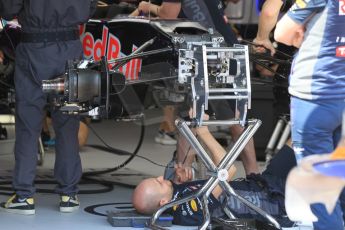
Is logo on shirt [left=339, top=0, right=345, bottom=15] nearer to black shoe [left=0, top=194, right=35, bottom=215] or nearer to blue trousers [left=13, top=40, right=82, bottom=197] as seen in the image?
blue trousers [left=13, top=40, right=82, bottom=197]

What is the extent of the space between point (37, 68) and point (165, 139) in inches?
145

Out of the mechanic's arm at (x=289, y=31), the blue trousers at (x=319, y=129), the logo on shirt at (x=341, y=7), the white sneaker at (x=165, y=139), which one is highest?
the logo on shirt at (x=341, y=7)

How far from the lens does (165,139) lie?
29.5ft

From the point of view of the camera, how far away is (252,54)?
5613 millimetres

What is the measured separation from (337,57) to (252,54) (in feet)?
5.75

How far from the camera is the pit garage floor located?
5.34 meters

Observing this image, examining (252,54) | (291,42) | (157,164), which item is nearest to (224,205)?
(252,54)

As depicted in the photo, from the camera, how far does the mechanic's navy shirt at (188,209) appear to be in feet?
17.0

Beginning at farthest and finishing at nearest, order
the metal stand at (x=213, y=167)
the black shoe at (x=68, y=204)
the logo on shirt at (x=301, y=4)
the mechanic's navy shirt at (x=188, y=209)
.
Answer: the black shoe at (x=68, y=204), the mechanic's navy shirt at (x=188, y=209), the metal stand at (x=213, y=167), the logo on shirt at (x=301, y=4)

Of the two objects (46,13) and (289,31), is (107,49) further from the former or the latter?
(289,31)

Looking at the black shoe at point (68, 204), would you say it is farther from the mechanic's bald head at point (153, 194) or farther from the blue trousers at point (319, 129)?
the blue trousers at point (319, 129)

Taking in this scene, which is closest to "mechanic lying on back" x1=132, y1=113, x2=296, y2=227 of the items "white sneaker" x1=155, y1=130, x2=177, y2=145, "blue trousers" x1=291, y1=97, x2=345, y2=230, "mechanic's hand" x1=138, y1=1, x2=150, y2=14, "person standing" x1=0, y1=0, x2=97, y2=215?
"person standing" x1=0, y1=0, x2=97, y2=215

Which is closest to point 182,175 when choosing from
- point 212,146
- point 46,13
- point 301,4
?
point 212,146

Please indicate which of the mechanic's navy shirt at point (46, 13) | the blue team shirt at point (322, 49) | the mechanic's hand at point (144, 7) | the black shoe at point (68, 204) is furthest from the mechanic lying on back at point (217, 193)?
the mechanic's hand at point (144, 7)
